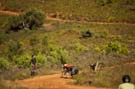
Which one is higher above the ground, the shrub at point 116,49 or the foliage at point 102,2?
the foliage at point 102,2

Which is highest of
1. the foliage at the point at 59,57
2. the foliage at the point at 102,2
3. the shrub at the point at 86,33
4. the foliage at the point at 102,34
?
the foliage at the point at 102,2

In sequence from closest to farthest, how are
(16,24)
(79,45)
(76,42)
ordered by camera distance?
1. (79,45)
2. (76,42)
3. (16,24)

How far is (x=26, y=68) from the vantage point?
83.9 ft

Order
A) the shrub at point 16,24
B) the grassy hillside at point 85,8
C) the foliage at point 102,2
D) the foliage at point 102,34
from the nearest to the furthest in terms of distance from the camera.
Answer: the foliage at point 102,34 → the shrub at point 16,24 → the grassy hillside at point 85,8 → the foliage at point 102,2

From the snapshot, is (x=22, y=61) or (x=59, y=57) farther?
(x=59, y=57)

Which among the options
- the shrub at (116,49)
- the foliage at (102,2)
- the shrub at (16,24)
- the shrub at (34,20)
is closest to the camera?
the shrub at (116,49)

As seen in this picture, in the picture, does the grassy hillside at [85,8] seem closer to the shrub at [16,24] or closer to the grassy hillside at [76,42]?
the grassy hillside at [76,42]

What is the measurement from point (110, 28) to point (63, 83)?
28153 millimetres

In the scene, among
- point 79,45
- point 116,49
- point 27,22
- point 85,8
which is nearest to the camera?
point 116,49

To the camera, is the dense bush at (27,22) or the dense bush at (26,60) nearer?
the dense bush at (26,60)

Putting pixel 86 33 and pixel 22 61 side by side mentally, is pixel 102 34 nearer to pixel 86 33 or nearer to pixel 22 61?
pixel 86 33

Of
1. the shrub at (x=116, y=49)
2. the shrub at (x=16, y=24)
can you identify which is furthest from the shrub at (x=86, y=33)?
the shrub at (x=16, y=24)

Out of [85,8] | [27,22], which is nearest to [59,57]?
[27,22]

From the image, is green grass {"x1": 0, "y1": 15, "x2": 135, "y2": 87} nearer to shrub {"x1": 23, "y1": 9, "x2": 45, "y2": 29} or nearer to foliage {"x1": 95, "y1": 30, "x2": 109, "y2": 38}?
foliage {"x1": 95, "y1": 30, "x2": 109, "y2": 38}
